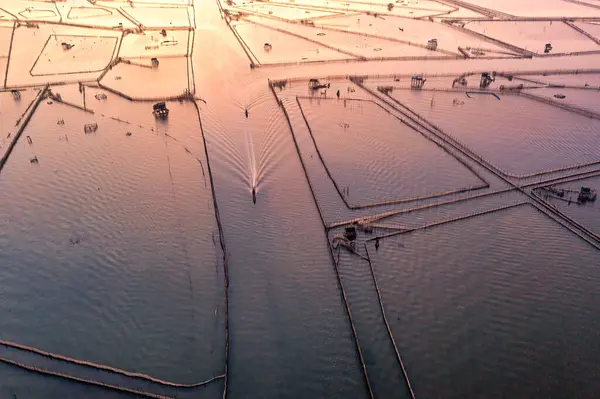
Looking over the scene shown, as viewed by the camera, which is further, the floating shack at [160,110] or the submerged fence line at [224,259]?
the floating shack at [160,110]

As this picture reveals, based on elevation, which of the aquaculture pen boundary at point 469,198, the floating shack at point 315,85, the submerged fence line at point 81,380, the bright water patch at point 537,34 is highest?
the bright water patch at point 537,34

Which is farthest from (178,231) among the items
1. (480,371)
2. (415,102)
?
(415,102)

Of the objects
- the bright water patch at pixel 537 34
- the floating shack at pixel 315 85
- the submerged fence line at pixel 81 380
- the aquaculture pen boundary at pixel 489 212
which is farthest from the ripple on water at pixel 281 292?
the bright water patch at pixel 537 34

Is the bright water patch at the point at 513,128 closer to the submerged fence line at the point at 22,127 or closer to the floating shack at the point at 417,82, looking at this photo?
the floating shack at the point at 417,82

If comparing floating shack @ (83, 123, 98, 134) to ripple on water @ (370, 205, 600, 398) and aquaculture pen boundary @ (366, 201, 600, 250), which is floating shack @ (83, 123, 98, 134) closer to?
aquaculture pen boundary @ (366, 201, 600, 250)

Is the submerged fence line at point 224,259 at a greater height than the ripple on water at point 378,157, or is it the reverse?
the ripple on water at point 378,157

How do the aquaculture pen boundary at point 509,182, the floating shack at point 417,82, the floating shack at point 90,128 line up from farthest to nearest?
the floating shack at point 417,82, the floating shack at point 90,128, the aquaculture pen boundary at point 509,182

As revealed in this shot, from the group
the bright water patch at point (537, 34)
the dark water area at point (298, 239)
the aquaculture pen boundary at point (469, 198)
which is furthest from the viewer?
the bright water patch at point (537, 34)

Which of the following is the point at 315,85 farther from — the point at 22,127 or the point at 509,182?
the point at 22,127

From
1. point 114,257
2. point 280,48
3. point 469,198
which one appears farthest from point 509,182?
point 280,48
